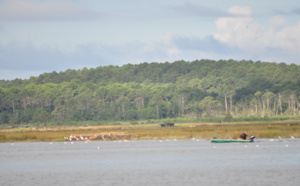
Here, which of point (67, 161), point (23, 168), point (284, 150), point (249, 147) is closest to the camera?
point (23, 168)

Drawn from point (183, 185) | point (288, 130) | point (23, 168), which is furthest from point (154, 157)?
point (288, 130)

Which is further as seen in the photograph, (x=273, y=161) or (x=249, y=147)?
(x=249, y=147)

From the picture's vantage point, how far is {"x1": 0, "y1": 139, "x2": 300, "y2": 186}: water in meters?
45.6

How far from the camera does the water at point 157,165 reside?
150 feet

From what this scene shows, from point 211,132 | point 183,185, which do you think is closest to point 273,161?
point 183,185

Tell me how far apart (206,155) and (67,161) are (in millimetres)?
13675

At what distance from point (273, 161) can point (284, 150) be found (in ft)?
36.9

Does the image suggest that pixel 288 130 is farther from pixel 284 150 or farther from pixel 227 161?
pixel 227 161

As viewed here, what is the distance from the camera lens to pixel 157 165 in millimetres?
56000

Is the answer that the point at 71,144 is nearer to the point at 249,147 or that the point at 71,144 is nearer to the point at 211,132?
the point at 211,132

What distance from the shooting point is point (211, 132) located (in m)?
91.9

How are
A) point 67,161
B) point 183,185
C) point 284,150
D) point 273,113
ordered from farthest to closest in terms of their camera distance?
point 273,113 < point 284,150 < point 67,161 < point 183,185

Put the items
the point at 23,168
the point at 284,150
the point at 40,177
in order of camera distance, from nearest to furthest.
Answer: the point at 40,177 < the point at 23,168 < the point at 284,150

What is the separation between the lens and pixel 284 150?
67250mm
